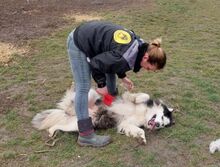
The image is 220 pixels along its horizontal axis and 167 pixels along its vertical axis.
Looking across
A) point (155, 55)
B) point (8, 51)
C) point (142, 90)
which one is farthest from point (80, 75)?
point (8, 51)

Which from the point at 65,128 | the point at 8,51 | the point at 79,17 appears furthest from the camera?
the point at 79,17

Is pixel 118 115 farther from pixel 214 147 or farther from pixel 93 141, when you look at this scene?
Result: pixel 214 147

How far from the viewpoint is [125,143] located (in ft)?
16.0

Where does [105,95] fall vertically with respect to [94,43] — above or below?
below

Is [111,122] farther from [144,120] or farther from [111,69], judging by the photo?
[111,69]

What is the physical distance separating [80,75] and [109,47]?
0.51 metres

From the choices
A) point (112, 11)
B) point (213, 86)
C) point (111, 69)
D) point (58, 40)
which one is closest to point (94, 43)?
point (111, 69)

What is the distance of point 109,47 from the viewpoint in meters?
4.30

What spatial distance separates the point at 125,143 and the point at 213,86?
85.2 inches

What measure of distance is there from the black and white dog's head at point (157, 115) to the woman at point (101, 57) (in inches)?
16.5

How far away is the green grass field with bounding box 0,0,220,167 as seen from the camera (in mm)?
4625

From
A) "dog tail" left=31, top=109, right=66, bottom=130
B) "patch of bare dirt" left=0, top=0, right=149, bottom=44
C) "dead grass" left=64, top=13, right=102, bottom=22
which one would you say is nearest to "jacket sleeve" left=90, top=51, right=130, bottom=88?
"dog tail" left=31, top=109, right=66, bottom=130

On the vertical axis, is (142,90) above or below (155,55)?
below

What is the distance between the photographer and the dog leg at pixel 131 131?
16.1ft
